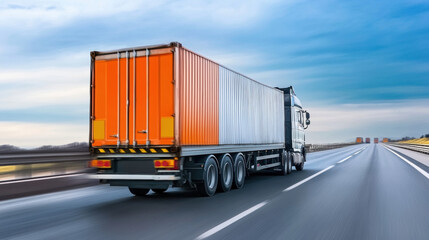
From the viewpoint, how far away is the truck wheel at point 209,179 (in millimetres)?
11281

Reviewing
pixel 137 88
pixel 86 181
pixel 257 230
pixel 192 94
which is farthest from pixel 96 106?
pixel 257 230

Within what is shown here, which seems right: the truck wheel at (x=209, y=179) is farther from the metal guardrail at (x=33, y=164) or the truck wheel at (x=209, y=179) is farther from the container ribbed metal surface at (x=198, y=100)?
the metal guardrail at (x=33, y=164)

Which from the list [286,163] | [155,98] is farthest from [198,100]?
[286,163]

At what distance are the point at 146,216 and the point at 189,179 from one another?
2.45 meters

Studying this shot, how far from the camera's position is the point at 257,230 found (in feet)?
23.1

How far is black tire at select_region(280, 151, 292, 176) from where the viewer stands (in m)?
18.8

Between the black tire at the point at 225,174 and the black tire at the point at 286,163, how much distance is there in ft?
20.1

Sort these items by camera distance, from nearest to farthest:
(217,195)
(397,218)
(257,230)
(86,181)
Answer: (257,230) → (397,218) → (217,195) → (86,181)

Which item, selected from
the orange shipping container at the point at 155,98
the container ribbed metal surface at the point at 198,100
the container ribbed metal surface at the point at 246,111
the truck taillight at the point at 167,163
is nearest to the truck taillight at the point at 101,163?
the orange shipping container at the point at 155,98

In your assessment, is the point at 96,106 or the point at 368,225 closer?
the point at 368,225

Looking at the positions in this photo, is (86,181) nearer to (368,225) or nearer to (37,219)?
(37,219)

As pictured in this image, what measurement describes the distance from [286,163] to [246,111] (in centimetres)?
534

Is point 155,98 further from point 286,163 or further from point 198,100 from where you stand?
point 286,163

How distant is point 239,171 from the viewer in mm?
13789
